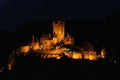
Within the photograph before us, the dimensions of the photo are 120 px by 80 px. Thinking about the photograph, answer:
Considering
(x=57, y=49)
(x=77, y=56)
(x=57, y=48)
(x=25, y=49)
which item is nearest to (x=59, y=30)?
(x=57, y=48)

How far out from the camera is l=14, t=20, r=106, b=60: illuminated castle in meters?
82.7

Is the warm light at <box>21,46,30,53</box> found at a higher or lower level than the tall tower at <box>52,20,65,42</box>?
lower

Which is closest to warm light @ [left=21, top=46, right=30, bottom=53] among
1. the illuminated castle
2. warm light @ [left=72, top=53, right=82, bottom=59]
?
the illuminated castle

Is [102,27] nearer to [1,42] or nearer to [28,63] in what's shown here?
[1,42]

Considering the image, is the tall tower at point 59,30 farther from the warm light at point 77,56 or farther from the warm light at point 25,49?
the warm light at point 77,56

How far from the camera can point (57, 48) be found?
277ft

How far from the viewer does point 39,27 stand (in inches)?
4875

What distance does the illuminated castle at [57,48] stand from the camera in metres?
82.7

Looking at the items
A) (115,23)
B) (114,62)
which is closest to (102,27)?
(115,23)

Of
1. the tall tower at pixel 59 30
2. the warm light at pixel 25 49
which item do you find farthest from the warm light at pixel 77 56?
the warm light at pixel 25 49

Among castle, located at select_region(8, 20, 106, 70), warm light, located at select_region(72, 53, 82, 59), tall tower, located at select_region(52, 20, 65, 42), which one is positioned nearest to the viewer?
warm light, located at select_region(72, 53, 82, 59)

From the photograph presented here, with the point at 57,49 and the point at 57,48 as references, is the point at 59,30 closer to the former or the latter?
the point at 57,48

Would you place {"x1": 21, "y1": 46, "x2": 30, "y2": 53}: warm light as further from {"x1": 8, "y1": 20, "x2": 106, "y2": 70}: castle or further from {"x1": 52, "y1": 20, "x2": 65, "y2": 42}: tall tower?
{"x1": 52, "y1": 20, "x2": 65, "y2": 42}: tall tower

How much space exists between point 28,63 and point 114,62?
16.8 meters
